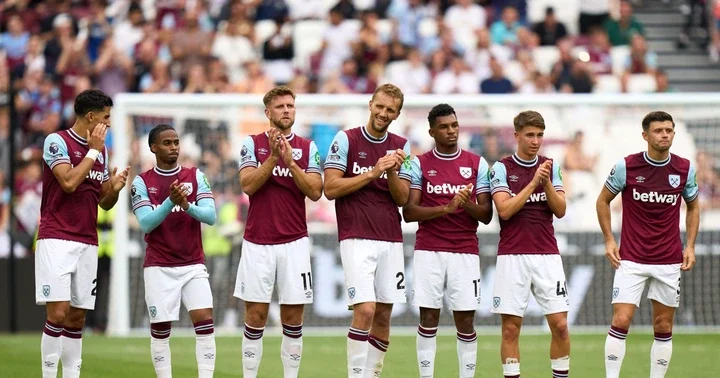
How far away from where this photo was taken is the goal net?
715 inches

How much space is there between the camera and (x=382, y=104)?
10.8 meters

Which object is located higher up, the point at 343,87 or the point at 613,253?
the point at 343,87

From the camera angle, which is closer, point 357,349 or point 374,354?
point 357,349

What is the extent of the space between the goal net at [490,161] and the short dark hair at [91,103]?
6.93 meters

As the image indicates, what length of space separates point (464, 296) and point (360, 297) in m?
0.96

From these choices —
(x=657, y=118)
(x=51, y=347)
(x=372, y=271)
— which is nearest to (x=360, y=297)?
(x=372, y=271)

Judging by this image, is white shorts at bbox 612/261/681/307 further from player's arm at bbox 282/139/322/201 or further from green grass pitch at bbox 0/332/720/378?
player's arm at bbox 282/139/322/201

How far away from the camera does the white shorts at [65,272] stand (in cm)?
1075

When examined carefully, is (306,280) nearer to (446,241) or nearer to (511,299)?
(446,241)

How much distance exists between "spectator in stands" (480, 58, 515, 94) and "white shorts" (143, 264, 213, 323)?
1146 cm

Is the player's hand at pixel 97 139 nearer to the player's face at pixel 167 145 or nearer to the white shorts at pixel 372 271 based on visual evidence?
the player's face at pixel 167 145

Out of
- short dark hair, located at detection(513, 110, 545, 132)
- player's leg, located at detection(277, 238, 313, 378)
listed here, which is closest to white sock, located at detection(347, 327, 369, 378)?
player's leg, located at detection(277, 238, 313, 378)

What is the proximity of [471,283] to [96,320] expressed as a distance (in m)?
9.41

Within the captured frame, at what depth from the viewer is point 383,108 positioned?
424 inches
